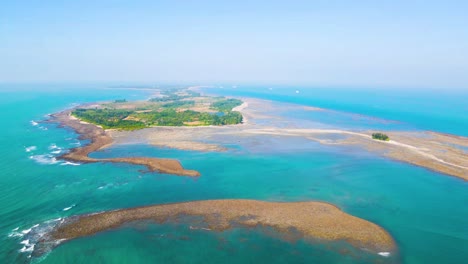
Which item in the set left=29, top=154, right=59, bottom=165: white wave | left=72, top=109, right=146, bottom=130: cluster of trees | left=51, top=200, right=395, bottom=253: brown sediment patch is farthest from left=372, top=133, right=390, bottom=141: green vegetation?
left=29, top=154, right=59, bottom=165: white wave

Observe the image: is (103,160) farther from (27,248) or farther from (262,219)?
(262,219)

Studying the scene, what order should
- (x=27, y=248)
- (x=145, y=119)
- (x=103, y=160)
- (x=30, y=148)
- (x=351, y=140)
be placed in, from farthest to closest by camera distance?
1. (x=145, y=119)
2. (x=351, y=140)
3. (x=30, y=148)
4. (x=103, y=160)
5. (x=27, y=248)

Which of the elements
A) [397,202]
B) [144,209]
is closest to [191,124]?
[144,209]

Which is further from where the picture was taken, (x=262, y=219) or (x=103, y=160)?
(x=103, y=160)

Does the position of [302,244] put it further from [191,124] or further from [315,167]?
[191,124]

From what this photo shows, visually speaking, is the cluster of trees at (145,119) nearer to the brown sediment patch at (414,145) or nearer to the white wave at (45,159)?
the brown sediment patch at (414,145)

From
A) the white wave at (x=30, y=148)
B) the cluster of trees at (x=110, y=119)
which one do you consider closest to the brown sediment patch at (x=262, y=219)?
the white wave at (x=30, y=148)

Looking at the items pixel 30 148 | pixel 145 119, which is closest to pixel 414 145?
pixel 145 119
